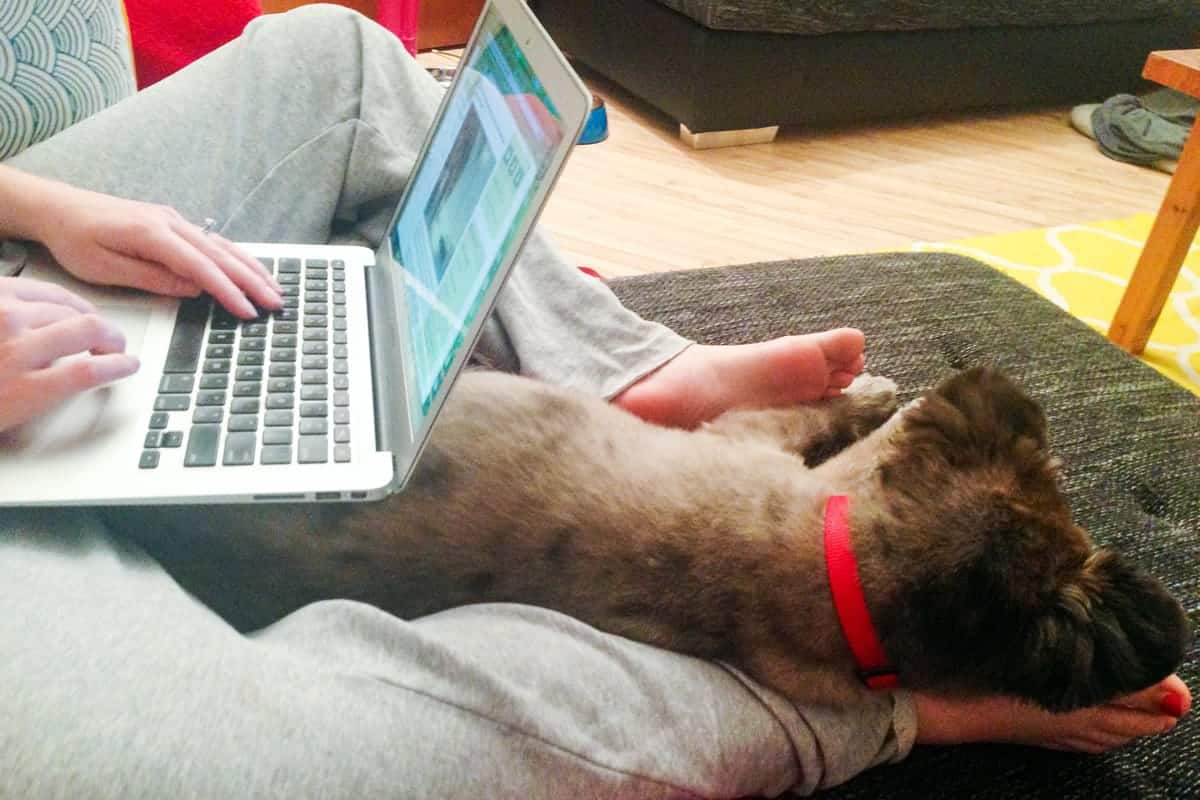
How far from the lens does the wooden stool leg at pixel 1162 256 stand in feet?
5.72

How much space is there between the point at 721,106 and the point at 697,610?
6.83ft

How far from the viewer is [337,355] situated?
2.79 feet

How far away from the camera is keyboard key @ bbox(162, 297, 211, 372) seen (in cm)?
79

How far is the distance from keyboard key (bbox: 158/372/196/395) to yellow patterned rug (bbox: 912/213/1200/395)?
170 cm

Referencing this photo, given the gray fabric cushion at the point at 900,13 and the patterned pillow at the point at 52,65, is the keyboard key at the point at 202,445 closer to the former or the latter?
the patterned pillow at the point at 52,65

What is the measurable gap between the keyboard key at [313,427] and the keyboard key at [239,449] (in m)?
0.04

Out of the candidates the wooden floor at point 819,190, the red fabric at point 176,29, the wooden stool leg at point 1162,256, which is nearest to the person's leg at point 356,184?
the red fabric at point 176,29

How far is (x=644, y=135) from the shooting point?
2.71 m

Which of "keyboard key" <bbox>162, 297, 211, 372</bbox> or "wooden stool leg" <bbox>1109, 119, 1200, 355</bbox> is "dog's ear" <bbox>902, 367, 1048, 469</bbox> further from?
"wooden stool leg" <bbox>1109, 119, 1200, 355</bbox>

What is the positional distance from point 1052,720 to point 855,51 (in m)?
2.29

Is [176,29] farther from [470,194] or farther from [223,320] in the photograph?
[470,194]

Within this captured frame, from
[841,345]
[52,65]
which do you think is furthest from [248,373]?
[841,345]

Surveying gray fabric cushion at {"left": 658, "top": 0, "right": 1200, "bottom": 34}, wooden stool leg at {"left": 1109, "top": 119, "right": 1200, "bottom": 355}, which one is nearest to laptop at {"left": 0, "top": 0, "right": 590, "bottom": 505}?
wooden stool leg at {"left": 1109, "top": 119, "right": 1200, "bottom": 355}

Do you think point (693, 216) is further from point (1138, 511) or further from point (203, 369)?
point (203, 369)
